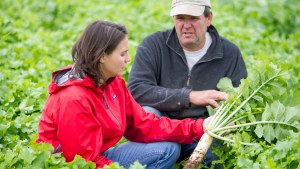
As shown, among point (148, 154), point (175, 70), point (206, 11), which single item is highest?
point (206, 11)

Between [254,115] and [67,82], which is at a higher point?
[67,82]

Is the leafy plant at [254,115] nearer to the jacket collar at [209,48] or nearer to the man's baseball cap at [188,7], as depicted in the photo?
the jacket collar at [209,48]

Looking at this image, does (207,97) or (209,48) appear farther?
(209,48)

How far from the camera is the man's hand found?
6.11m

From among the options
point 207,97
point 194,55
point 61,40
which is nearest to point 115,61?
point 207,97

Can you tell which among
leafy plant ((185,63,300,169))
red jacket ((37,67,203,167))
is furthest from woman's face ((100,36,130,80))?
leafy plant ((185,63,300,169))

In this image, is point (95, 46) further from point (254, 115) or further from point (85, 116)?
point (254, 115)

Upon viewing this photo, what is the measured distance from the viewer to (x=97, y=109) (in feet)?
17.2

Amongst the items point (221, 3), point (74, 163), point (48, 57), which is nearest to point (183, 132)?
point (74, 163)

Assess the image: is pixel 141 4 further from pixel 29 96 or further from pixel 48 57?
pixel 29 96

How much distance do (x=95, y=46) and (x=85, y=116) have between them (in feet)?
1.75

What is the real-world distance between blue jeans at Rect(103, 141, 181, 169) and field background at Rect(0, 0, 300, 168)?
1.68ft

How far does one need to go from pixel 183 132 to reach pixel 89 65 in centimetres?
109

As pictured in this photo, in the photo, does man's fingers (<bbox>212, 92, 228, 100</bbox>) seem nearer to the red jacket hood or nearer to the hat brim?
the hat brim
